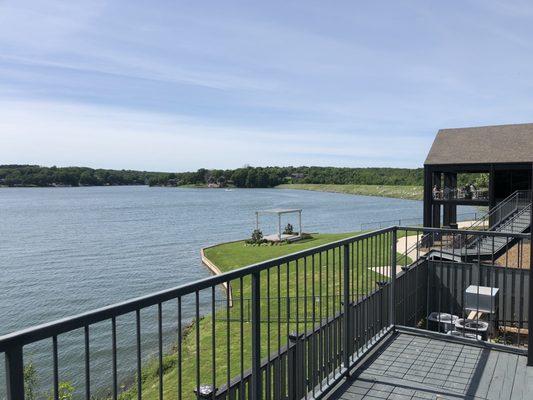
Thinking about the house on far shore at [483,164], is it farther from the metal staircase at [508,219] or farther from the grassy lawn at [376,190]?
the grassy lawn at [376,190]

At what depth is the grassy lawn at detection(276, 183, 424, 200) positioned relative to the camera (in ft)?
303

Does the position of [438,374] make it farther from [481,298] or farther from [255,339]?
[481,298]

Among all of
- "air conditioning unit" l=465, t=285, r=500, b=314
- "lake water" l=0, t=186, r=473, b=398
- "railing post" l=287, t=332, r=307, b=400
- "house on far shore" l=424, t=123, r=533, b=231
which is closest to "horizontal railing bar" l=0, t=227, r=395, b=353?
→ "railing post" l=287, t=332, r=307, b=400

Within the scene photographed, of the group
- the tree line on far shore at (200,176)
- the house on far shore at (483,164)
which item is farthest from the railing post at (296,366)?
the tree line on far shore at (200,176)

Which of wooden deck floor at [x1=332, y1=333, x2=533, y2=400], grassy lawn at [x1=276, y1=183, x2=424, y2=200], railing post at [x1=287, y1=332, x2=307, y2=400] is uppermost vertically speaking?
railing post at [x1=287, y1=332, x2=307, y2=400]

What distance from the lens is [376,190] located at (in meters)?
112

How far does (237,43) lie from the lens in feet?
54.4

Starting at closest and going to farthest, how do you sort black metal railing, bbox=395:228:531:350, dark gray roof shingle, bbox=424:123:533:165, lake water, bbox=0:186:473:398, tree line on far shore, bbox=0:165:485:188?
black metal railing, bbox=395:228:531:350
lake water, bbox=0:186:473:398
dark gray roof shingle, bbox=424:123:533:165
tree line on far shore, bbox=0:165:485:188

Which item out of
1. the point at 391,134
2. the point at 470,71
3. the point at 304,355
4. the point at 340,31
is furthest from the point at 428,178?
the point at 391,134

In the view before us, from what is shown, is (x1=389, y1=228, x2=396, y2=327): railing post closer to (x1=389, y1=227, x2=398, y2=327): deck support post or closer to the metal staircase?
(x1=389, y1=227, x2=398, y2=327): deck support post

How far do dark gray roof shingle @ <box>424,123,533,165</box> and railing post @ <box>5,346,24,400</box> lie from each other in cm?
2286

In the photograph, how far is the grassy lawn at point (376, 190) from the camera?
303ft

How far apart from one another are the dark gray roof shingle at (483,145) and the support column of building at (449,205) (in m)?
1.74

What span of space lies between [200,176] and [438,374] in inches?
6706
